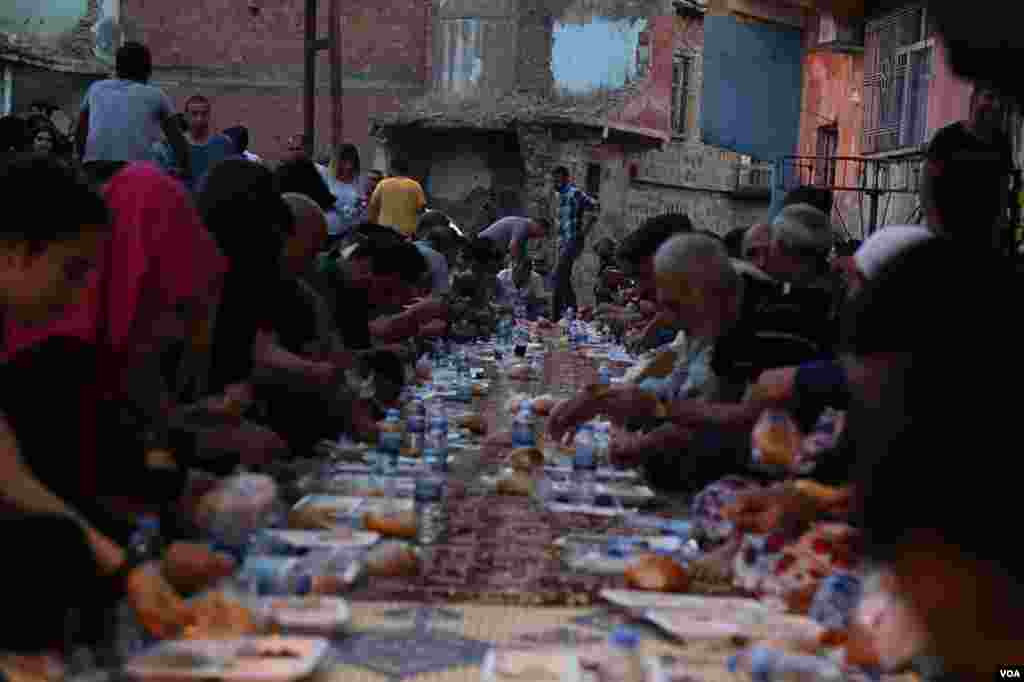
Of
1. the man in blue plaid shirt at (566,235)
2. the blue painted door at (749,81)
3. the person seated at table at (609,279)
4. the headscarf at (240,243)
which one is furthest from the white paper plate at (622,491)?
the blue painted door at (749,81)

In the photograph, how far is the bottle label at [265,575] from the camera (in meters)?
4.18

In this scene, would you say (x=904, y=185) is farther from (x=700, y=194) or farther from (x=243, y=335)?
(x=700, y=194)

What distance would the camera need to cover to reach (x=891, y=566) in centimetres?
289

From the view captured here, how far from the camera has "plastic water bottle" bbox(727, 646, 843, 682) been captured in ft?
11.4

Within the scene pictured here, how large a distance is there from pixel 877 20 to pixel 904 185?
2.97 metres

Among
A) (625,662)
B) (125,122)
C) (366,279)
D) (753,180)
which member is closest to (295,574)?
(625,662)

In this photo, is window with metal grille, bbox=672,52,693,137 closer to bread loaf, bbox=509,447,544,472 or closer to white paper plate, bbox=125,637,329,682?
bread loaf, bbox=509,447,544,472

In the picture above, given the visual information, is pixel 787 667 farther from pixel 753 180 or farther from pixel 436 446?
pixel 753 180

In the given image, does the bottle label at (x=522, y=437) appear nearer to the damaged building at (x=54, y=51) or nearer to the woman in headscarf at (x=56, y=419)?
the woman in headscarf at (x=56, y=419)

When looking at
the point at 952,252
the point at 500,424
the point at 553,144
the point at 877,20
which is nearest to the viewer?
the point at 952,252

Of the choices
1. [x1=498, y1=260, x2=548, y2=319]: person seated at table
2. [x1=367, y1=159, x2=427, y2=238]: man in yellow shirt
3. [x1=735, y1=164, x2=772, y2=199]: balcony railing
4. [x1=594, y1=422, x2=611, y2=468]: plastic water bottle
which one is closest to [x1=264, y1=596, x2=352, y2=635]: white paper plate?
[x1=594, y1=422, x2=611, y2=468]: plastic water bottle

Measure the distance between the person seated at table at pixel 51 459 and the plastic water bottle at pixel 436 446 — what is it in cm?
255

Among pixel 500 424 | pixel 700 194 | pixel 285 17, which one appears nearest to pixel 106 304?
pixel 500 424

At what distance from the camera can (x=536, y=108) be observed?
98.6ft
